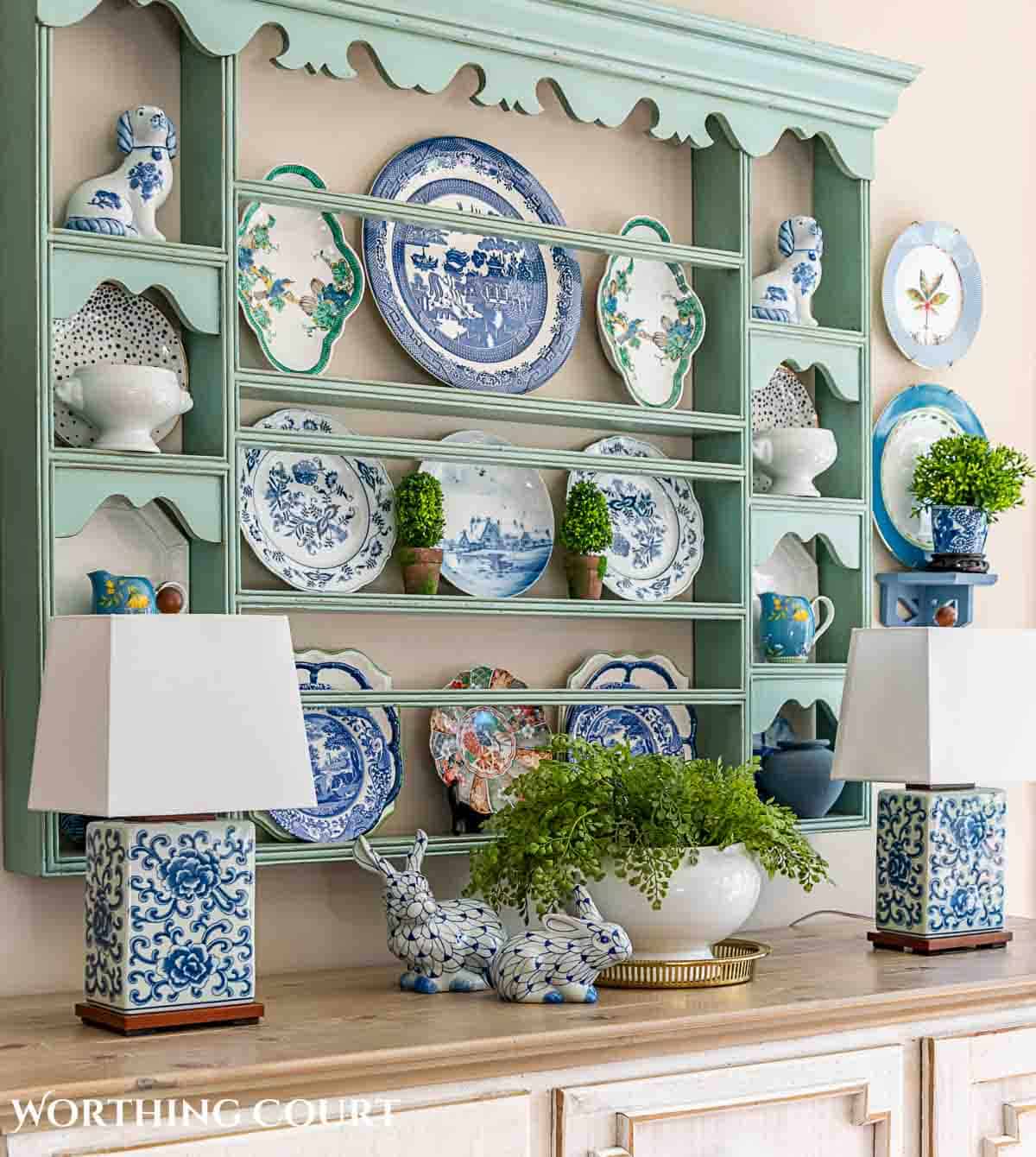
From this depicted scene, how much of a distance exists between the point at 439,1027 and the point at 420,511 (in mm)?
829

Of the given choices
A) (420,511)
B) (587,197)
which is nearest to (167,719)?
(420,511)

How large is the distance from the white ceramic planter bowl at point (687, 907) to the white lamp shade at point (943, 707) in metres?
0.37

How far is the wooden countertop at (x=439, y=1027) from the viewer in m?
1.78

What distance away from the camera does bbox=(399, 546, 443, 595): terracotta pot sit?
2.53 m

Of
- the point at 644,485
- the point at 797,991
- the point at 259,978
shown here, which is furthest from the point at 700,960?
the point at 644,485

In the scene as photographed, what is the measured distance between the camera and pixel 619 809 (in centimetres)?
232

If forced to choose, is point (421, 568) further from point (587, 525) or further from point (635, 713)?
point (635, 713)

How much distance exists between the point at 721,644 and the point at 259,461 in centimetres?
84

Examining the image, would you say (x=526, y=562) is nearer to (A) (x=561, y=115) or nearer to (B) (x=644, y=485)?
(B) (x=644, y=485)

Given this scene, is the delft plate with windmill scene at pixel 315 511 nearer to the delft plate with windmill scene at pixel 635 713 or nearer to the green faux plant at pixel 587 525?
the green faux plant at pixel 587 525

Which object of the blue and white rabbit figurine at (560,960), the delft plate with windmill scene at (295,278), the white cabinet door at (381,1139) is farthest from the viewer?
the delft plate with windmill scene at (295,278)

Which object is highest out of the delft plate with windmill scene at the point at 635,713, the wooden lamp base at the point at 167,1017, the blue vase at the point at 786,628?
the blue vase at the point at 786,628

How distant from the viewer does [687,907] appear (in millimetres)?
2273

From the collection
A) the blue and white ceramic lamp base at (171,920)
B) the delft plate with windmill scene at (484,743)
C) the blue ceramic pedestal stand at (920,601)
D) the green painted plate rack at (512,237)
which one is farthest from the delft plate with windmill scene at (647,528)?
the blue and white ceramic lamp base at (171,920)
